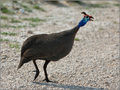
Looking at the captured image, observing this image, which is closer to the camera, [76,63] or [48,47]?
[48,47]

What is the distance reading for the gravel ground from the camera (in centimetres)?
671

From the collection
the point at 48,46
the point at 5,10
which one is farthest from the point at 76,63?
the point at 5,10

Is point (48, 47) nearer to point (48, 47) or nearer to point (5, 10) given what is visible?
point (48, 47)

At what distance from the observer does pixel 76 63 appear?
8.30m

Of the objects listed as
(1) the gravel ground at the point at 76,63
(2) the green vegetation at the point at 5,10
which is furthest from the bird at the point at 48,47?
(2) the green vegetation at the point at 5,10

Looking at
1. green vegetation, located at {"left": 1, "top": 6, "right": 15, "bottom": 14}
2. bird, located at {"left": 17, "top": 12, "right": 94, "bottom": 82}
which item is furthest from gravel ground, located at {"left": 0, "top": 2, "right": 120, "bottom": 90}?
bird, located at {"left": 17, "top": 12, "right": 94, "bottom": 82}

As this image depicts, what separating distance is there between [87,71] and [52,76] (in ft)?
3.70

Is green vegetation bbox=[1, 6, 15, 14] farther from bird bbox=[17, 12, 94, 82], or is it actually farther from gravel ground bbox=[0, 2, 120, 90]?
bird bbox=[17, 12, 94, 82]

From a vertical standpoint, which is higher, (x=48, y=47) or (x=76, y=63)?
(x=48, y=47)

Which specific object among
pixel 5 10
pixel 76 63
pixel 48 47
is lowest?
pixel 76 63

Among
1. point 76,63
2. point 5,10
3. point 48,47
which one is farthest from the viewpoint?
point 5,10

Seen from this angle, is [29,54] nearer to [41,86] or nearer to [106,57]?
[41,86]

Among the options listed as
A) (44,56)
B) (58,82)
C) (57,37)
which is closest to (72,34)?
(57,37)

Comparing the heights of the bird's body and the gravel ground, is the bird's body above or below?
above
